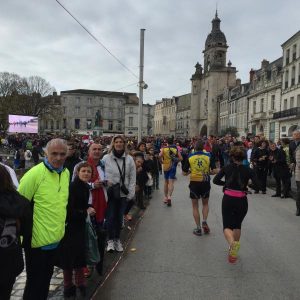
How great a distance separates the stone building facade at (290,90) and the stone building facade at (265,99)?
1.57 meters

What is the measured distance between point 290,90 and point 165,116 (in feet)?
281

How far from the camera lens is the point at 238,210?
5719mm

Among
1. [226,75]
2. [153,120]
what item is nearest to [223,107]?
[226,75]

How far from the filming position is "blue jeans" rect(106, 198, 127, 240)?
19.9 feet

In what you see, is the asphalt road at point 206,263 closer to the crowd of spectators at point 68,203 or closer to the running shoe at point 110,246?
the running shoe at point 110,246

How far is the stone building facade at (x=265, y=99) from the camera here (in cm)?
5214

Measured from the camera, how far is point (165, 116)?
13200 cm

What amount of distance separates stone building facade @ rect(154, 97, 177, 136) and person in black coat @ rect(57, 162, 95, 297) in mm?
114121

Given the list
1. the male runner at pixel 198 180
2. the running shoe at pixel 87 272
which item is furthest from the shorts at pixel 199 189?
the running shoe at pixel 87 272

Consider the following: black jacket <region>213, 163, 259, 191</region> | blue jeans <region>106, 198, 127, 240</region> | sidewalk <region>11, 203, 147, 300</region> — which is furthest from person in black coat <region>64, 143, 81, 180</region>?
black jacket <region>213, 163, 259, 191</region>

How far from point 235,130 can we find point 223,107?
16.0 meters

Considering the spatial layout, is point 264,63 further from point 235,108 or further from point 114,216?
point 114,216

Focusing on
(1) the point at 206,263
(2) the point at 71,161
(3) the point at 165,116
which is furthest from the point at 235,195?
(3) the point at 165,116

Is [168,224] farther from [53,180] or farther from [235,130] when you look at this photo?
[235,130]
